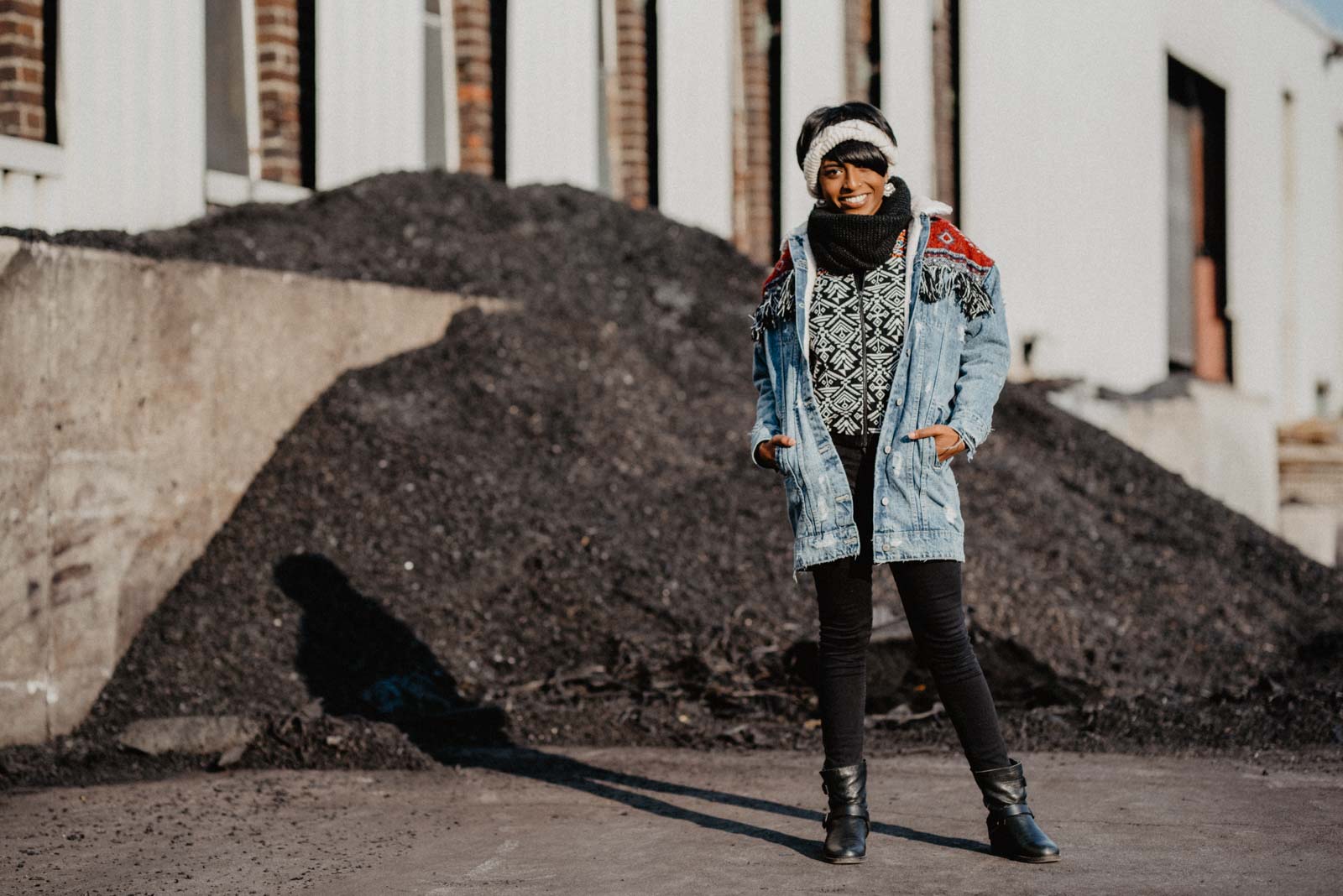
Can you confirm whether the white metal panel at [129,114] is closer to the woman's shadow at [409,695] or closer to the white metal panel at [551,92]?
the white metal panel at [551,92]

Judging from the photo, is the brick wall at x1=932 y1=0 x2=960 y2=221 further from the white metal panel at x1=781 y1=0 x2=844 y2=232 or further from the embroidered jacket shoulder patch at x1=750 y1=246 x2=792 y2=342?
the embroidered jacket shoulder patch at x1=750 y1=246 x2=792 y2=342

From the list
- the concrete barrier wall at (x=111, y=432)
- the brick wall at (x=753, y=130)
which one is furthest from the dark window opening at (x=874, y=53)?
the concrete barrier wall at (x=111, y=432)

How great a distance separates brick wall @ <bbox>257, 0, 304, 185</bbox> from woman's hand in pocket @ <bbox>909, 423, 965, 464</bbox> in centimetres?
700

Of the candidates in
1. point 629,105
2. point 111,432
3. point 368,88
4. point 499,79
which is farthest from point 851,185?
point 629,105

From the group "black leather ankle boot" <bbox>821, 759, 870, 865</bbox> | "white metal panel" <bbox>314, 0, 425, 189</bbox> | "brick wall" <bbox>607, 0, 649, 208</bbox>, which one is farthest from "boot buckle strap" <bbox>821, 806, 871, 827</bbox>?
"brick wall" <bbox>607, 0, 649, 208</bbox>

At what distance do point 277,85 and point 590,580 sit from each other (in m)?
4.67

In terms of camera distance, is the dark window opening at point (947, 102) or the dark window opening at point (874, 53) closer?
the dark window opening at point (874, 53)

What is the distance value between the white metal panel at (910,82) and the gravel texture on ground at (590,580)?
21.1 ft

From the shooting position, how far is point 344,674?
620 centimetres

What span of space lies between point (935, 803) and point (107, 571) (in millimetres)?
3293

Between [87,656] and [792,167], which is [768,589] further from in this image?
[792,167]

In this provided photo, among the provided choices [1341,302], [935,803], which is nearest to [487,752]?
[935,803]

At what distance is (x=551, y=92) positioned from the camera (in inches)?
454

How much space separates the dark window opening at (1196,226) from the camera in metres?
21.2
